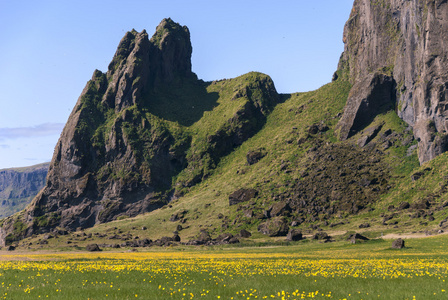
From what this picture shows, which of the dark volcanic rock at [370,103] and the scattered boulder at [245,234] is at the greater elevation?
the dark volcanic rock at [370,103]

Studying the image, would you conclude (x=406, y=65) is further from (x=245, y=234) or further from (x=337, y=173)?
(x=245, y=234)

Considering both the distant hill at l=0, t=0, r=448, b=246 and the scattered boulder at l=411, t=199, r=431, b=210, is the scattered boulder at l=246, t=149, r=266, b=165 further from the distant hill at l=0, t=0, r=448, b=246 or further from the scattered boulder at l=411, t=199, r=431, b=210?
the scattered boulder at l=411, t=199, r=431, b=210

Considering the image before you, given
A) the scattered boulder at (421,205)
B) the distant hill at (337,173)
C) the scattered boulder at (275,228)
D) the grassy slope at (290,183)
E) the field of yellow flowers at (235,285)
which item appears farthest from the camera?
the distant hill at (337,173)

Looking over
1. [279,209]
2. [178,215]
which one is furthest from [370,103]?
[178,215]

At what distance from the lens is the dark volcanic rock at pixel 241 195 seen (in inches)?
5842

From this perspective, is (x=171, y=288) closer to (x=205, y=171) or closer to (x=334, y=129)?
(x=334, y=129)

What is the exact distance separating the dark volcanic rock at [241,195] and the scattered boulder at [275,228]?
1089 inches

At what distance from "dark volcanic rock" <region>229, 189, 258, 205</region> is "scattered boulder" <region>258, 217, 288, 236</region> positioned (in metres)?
27.7

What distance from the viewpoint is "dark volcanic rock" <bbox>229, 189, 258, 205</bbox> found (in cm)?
14839

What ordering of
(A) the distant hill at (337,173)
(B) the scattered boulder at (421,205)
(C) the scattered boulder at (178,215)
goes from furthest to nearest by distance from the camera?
1. (C) the scattered boulder at (178,215)
2. (A) the distant hill at (337,173)
3. (B) the scattered boulder at (421,205)

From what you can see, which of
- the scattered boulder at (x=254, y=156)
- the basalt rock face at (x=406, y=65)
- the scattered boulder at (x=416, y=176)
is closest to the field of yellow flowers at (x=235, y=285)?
the scattered boulder at (x=416, y=176)

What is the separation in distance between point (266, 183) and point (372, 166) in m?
39.9

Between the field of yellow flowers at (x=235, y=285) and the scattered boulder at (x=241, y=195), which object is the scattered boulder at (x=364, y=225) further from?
the field of yellow flowers at (x=235, y=285)

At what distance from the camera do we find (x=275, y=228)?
374ft
